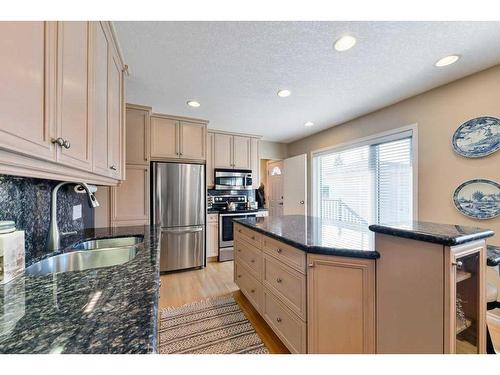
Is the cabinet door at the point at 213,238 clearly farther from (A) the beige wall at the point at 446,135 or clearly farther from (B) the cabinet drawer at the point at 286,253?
(A) the beige wall at the point at 446,135

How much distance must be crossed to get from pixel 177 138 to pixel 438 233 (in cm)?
317

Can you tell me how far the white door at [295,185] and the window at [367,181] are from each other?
24cm

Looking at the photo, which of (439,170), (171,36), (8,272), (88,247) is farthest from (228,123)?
(8,272)

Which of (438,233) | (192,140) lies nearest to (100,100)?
(438,233)

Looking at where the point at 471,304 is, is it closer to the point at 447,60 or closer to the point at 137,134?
the point at 447,60

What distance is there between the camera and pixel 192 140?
333cm

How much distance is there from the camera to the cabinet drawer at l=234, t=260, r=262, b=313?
1860 mm

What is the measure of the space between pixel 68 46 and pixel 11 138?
21.8 inches

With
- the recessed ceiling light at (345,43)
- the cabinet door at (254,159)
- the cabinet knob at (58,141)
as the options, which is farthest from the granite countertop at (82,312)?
the cabinet door at (254,159)

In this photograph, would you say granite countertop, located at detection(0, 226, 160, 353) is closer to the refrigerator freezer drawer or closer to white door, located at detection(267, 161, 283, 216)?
the refrigerator freezer drawer

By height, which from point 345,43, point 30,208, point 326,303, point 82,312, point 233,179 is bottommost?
point 326,303

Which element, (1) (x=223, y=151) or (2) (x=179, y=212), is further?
(1) (x=223, y=151)

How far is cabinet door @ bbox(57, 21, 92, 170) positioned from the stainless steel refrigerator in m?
2.07
